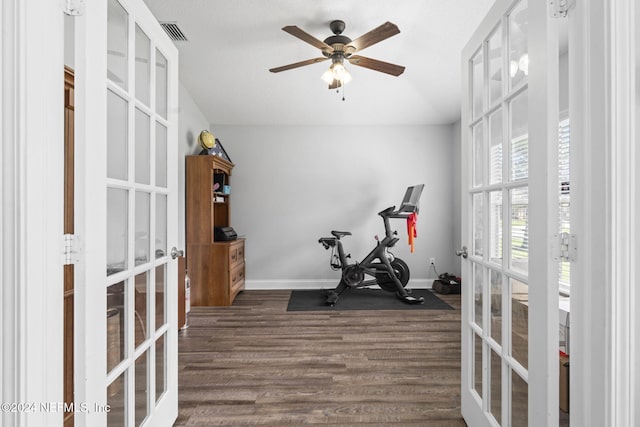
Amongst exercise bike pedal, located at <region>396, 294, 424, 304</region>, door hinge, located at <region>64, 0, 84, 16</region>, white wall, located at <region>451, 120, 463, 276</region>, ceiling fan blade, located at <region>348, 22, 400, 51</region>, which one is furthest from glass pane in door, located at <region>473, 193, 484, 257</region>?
white wall, located at <region>451, 120, 463, 276</region>

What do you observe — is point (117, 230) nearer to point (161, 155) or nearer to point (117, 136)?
point (117, 136)

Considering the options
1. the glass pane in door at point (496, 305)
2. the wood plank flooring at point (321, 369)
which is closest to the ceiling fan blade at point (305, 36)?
the glass pane in door at point (496, 305)

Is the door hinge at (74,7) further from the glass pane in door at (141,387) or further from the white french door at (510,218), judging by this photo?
the white french door at (510,218)

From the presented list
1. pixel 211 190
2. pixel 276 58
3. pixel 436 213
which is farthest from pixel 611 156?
pixel 436 213

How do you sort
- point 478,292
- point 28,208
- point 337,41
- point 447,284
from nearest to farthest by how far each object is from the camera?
point 28,208 < point 478,292 < point 337,41 < point 447,284

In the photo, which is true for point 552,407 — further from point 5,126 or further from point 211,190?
point 211,190

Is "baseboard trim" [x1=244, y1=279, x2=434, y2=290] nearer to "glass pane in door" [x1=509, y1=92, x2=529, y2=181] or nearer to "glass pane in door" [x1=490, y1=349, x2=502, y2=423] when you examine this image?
"glass pane in door" [x1=490, y1=349, x2=502, y2=423]

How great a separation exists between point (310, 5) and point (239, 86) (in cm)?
147

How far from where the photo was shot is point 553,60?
952mm

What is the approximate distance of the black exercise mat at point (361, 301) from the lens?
362 centimetres

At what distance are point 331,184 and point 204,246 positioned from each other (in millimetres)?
1881

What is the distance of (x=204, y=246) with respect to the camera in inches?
144

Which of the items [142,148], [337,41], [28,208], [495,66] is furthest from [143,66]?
[337,41]

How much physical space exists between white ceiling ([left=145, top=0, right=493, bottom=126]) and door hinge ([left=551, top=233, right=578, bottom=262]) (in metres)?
2.19
